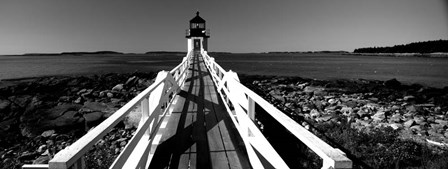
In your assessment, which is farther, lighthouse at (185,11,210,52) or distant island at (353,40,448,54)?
distant island at (353,40,448,54)

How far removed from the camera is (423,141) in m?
7.50

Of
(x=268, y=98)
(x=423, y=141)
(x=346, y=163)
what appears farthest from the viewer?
(x=268, y=98)

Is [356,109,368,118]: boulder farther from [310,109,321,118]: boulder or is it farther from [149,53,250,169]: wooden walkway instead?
[149,53,250,169]: wooden walkway

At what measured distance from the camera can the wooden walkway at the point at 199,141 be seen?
11.5 ft

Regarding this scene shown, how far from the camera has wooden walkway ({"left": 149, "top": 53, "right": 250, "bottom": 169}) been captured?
11.5 feet

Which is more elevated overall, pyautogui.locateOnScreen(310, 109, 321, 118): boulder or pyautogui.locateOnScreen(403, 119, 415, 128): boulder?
pyautogui.locateOnScreen(403, 119, 415, 128): boulder

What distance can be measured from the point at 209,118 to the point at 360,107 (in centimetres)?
908

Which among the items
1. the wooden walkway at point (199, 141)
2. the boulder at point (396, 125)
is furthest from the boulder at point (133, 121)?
the boulder at point (396, 125)

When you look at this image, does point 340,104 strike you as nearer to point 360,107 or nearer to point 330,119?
point 360,107

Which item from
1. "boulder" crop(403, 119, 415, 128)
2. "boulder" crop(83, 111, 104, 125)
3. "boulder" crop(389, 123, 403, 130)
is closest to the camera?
"boulder" crop(389, 123, 403, 130)

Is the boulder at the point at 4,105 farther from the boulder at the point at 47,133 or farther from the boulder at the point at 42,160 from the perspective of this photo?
the boulder at the point at 42,160

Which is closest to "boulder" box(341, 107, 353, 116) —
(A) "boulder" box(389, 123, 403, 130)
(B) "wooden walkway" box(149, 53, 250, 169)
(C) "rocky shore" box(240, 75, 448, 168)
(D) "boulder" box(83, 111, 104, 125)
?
(C) "rocky shore" box(240, 75, 448, 168)

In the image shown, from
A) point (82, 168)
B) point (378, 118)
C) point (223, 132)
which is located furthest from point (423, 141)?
point (82, 168)

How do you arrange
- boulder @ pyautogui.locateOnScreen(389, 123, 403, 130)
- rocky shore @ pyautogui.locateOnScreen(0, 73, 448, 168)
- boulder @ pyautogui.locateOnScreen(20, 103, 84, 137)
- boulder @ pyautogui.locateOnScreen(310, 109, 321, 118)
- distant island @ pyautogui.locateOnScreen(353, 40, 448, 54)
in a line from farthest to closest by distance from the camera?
distant island @ pyautogui.locateOnScreen(353, 40, 448, 54) → boulder @ pyautogui.locateOnScreen(310, 109, 321, 118) → boulder @ pyautogui.locateOnScreen(20, 103, 84, 137) → boulder @ pyautogui.locateOnScreen(389, 123, 403, 130) → rocky shore @ pyautogui.locateOnScreen(0, 73, 448, 168)
